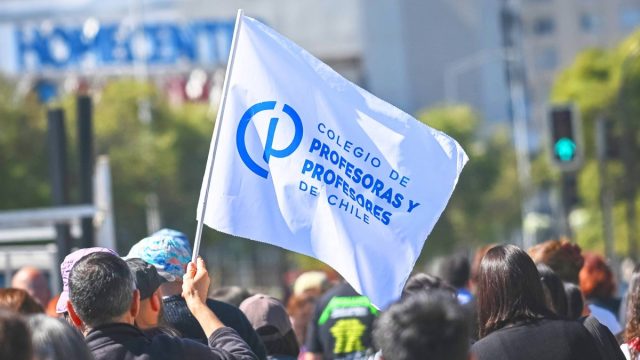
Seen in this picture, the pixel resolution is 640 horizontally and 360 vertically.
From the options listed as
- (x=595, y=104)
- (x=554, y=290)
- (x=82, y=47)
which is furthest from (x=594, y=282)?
(x=82, y=47)

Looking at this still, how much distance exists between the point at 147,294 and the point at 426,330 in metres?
1.70

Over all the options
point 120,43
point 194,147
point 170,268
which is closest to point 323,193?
point 170,268

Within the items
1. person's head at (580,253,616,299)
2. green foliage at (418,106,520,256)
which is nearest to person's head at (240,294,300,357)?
person's head at (580,253,616,299)

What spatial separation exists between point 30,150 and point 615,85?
22.5m

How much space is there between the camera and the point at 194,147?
168ft

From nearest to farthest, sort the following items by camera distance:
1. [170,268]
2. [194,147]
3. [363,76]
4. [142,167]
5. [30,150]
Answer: [170,268] < [30,150] < [142,167] < [194,147] < [363,76]

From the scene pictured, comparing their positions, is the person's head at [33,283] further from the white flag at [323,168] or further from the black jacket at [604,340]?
the black jacket at [604,340]

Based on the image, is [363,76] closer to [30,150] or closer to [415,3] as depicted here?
[415,3]

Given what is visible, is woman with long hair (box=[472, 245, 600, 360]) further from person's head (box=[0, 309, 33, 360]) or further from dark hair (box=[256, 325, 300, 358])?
person's head (box=[0, 309, 33, 360])

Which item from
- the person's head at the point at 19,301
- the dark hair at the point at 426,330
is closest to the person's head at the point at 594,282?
the person's head at the point at 19,301

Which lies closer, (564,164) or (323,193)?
(323,193)

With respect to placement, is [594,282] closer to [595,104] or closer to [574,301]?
[574,301]

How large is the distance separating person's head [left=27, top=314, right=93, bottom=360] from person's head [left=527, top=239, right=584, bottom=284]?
3.63 metres

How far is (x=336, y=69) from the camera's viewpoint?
88812mm
